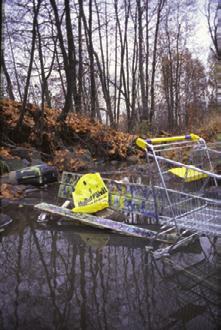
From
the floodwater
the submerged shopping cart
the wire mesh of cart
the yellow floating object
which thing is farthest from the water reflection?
the yellow floating object

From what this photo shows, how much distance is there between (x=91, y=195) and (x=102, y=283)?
1442mm

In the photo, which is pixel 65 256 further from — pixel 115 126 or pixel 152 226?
pixel 115 126

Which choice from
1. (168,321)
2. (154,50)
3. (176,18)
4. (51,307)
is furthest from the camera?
(154,50)

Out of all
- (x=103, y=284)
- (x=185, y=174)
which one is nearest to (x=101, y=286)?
(x=103, y=284)

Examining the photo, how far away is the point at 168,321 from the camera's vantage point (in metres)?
1.90

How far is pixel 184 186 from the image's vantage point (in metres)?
3.10

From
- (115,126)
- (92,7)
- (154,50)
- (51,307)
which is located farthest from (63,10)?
(115,126)

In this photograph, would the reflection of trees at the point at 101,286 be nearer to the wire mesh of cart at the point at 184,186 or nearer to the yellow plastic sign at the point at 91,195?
the wire mesh of cart at the point at 184,186

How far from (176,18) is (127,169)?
15.0ft

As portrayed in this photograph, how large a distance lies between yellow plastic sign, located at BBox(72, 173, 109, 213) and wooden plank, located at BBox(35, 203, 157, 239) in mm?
109

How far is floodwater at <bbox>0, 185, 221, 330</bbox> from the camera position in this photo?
193 cm

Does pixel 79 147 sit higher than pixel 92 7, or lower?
lower

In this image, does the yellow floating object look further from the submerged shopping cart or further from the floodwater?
the floodwater

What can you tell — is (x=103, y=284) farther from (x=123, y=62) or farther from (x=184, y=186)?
(x=123, y=62)
